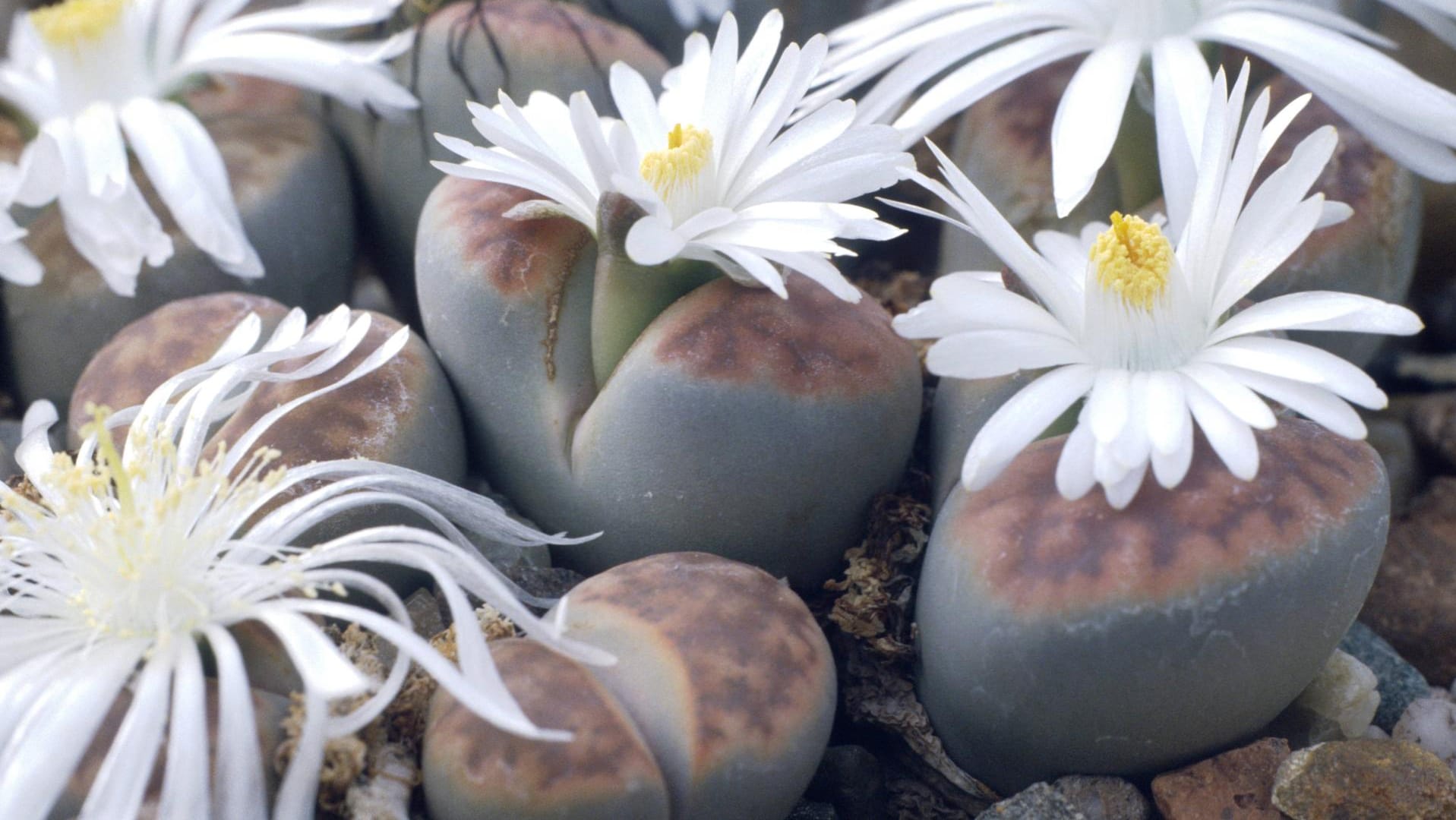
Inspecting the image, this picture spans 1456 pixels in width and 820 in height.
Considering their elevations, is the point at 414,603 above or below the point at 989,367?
below

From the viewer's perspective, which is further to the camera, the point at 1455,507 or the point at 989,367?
the point at 1455,507

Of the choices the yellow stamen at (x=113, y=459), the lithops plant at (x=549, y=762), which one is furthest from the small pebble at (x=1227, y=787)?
the yellow stamen at (x=113, y=459)

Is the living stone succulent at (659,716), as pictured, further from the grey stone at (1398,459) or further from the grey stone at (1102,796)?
the grey stone at (1398,459)

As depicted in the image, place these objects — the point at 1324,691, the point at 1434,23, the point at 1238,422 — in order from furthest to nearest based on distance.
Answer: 1. the point at 1434,23
2. the point at 1324,691
3. the point at 1238,422

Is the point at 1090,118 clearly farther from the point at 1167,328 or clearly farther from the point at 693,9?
the point at 693,9

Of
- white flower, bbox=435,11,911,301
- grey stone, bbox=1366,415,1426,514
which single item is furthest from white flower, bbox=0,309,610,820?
grey stone, bbox=1366,415,1426,514

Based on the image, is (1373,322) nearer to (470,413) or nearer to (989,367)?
(989,367)

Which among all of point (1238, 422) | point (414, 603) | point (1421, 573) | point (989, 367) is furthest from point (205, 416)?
point (1421, 573)
